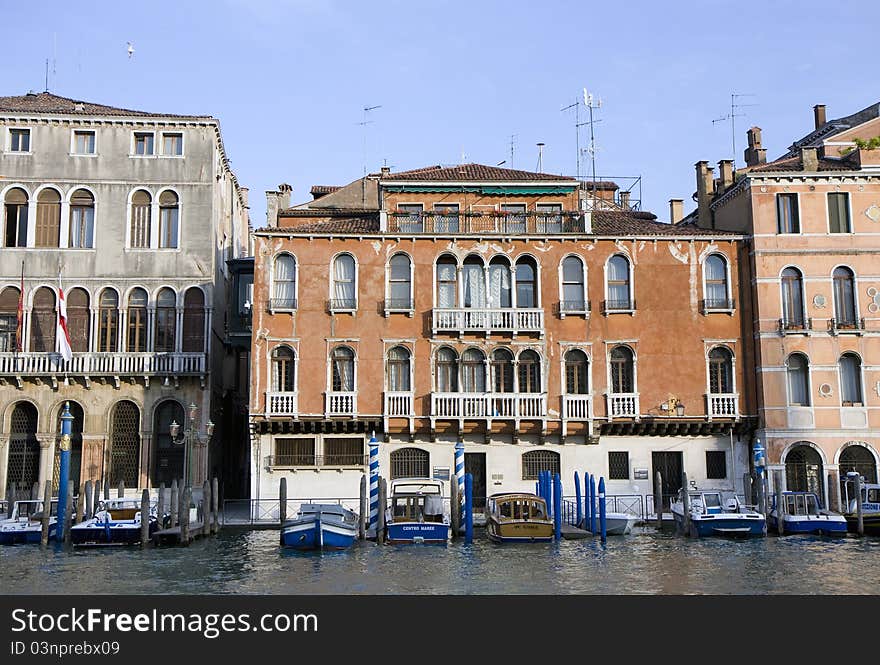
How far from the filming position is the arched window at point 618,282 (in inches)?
1144

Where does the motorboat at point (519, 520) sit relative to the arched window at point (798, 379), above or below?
below

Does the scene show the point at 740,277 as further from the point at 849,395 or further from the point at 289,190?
the point at 289,190

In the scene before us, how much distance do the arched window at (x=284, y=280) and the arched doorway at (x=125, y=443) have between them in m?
5.29

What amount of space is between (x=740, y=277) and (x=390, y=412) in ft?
35.6

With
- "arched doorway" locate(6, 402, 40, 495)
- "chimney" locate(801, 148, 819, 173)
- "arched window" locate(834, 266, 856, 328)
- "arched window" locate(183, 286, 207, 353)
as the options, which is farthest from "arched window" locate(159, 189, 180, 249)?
"arched window" locate(834, 266, 856, 328)

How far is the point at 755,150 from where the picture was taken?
3691 centimetres

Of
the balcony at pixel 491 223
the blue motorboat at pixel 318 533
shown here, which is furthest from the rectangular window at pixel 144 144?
the blue motorboat at pixel 318 533

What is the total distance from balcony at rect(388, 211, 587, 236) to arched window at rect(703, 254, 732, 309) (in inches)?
149

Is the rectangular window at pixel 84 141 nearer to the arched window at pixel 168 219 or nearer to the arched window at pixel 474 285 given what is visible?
the arched window at pixel 168 219

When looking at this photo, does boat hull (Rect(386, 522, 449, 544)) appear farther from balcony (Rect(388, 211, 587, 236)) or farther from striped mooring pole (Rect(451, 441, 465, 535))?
balcony (Rect(388, 211, 587, 236))

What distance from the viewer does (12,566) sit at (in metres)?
19.7

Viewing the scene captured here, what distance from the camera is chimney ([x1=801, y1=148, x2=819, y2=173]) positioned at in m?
29.0

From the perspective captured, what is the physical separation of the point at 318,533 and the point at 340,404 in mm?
6079
